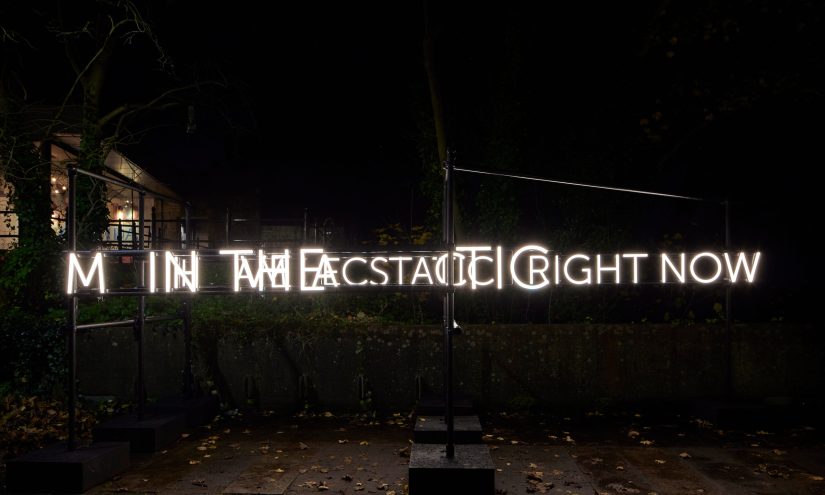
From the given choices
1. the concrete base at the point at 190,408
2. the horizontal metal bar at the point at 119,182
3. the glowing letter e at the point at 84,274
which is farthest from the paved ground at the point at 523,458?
the horizontal metal bar at the point at 119,182

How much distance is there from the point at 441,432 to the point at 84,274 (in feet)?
15.8

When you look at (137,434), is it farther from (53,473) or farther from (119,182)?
(119,182)

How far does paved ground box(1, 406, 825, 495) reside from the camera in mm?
6332

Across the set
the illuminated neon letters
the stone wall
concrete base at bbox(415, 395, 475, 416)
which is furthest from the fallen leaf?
the stone wall

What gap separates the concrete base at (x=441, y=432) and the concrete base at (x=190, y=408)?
12.1 ft

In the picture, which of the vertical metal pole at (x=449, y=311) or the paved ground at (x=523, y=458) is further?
the paved ground at (x=523, y=458)

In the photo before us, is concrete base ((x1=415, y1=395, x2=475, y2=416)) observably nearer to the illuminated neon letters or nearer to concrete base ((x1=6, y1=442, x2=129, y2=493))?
the illuminated neon letters

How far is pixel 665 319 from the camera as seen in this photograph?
10.6m

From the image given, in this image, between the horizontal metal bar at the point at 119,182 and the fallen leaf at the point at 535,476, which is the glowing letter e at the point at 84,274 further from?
the fallen leaf at the point at 535,476

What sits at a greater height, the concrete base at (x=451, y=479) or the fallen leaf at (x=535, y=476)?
the concrete base at (x=451, y=479)

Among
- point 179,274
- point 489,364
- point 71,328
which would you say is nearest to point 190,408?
point 71,328

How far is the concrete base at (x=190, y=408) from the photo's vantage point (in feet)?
28.7

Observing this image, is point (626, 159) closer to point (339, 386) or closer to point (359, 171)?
point (339, 386)

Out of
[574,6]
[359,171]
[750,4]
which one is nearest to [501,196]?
[574,6]
